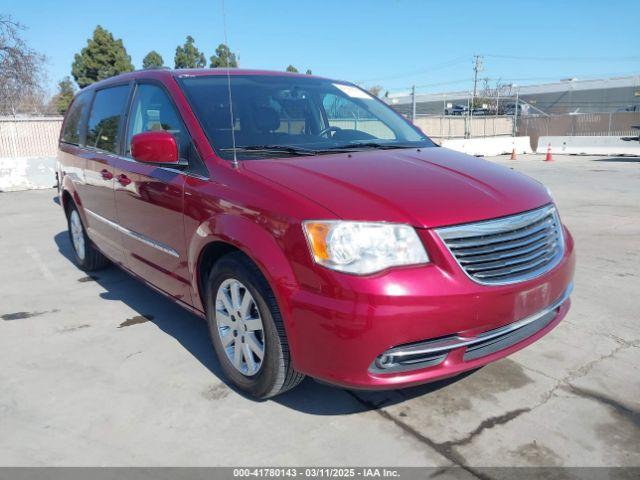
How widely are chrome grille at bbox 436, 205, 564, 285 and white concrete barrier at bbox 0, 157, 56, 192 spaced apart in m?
13.6

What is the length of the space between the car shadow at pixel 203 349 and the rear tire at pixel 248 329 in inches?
7.7

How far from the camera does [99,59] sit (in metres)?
42.6

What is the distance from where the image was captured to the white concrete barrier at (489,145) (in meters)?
23.0

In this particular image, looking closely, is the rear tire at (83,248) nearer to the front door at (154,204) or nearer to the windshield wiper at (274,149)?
the front door at (154,204)

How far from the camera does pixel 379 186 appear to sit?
2.65 meters

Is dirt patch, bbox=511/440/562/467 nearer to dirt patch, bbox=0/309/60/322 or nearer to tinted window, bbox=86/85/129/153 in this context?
tinted window, bbox=86/85/129/153

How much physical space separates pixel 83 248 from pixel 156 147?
2913 millimetres

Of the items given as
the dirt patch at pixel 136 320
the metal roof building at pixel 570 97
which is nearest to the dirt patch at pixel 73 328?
the dirt patch at pixel 136 320

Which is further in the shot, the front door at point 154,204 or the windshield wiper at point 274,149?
the front door at point 154,204

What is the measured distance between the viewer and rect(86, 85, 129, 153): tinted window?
169 inches

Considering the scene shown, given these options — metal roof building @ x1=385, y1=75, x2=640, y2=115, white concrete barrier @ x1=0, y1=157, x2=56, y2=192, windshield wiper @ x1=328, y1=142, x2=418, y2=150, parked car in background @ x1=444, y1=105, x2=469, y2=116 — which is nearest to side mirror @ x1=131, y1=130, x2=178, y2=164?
windshield wiper @ x1=328, y1=142, x2=418, y2=150

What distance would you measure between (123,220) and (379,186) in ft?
7.54

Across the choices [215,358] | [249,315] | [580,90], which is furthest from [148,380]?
[580,90]

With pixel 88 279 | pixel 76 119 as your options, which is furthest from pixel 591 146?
pixel 88 279
